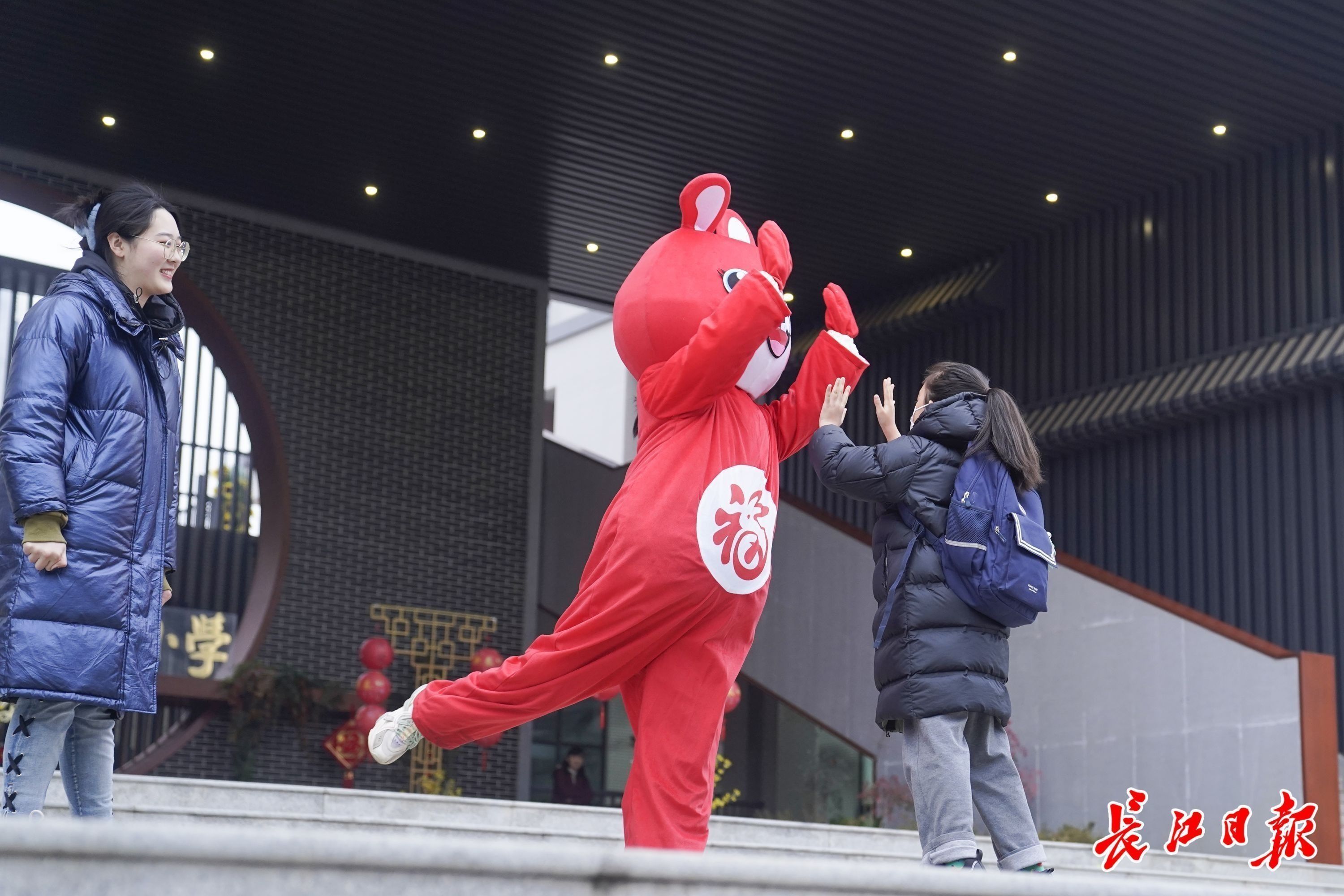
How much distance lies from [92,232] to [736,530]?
154 cm

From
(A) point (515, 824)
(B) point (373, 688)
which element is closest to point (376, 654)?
(B) point (373, 688)

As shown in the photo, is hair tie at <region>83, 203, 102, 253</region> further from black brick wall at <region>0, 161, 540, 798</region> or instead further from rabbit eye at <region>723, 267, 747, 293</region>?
black brick wall at <region>0, 161, 540, 798</region>

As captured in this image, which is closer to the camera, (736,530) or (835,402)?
(736,530)

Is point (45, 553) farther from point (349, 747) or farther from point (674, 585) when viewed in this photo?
point (349, 747)

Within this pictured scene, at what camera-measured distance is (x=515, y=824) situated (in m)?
6.01

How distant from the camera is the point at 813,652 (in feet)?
39.7

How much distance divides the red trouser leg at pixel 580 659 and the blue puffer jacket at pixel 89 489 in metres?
0.65

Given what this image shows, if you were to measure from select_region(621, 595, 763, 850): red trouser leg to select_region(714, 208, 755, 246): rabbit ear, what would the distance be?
1.00 meters

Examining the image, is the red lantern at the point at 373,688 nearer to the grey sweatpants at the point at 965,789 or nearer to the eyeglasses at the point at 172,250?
the grey sweatpants at the point at 965,789

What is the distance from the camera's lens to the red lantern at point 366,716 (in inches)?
456

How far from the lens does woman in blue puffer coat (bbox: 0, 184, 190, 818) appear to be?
2762mm

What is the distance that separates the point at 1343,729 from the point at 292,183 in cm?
899

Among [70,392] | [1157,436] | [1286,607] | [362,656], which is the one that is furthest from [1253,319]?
[70,392]

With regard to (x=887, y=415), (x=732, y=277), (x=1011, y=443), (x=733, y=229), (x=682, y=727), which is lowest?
(x=682, y=727)
